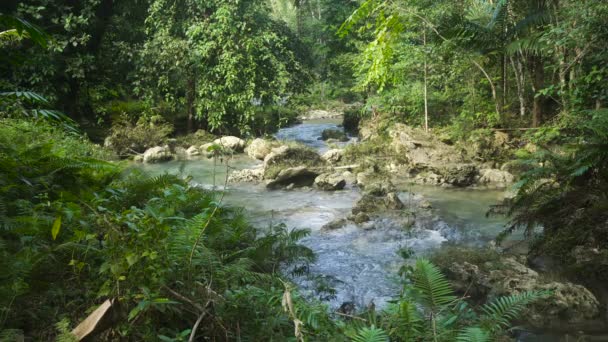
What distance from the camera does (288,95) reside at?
15.9m

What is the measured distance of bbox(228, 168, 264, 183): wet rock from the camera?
11.4 metres

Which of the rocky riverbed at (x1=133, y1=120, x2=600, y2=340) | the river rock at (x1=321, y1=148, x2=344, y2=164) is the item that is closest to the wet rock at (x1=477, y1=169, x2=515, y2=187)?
the rocky riverbed at (x1=133, y1=120, x2=600, y2=340)

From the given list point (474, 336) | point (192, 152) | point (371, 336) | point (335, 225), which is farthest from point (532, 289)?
point (192, 152)

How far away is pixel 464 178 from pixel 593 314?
6616mm

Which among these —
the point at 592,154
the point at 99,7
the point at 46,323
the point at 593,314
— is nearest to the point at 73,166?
the point at 46,323

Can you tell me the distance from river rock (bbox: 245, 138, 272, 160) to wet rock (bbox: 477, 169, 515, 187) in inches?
253

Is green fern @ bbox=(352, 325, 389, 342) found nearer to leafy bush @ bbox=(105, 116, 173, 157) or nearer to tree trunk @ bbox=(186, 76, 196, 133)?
leafy bush @ bbox=(105, 116, 173, 157)

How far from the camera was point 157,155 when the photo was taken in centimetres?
1317

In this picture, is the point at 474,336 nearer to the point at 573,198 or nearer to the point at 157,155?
the point at 573,198

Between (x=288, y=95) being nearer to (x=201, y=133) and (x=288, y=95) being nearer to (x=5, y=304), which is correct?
(x=201, y=133)

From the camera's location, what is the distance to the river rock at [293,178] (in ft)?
35.4

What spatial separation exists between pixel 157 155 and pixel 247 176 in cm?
335

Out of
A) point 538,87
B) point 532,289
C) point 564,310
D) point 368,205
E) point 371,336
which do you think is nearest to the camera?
point 371,336

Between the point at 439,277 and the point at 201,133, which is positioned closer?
the point at 439,277
